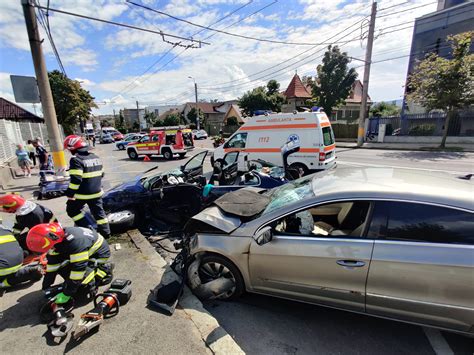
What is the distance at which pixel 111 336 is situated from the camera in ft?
7.11

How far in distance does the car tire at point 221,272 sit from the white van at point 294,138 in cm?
581

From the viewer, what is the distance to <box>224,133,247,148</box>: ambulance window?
30.1ft

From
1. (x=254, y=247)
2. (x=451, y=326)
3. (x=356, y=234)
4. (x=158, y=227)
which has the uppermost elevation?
(x=356, y=234)

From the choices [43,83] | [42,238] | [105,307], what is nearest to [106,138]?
[43,83]

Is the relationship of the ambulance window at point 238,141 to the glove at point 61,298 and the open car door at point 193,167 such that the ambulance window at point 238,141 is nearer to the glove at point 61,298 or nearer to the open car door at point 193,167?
the open car door at point 193,167

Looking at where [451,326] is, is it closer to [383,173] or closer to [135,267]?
[383,173]

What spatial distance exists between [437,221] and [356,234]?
1.99ft

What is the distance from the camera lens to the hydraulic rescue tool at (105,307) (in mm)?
2102

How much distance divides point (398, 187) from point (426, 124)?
69.1 ft

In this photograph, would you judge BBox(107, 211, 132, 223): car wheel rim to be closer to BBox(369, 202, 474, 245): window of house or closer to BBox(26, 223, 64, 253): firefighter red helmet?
BBox(26, 223, 64, 253): firefighter red helmet

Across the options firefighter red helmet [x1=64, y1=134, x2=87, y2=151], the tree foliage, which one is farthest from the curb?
the tree foliage

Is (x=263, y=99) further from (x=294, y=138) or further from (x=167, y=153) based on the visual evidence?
(x=294, y=138)

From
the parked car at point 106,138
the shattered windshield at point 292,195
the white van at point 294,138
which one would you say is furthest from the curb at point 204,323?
the parked car at point 106,138

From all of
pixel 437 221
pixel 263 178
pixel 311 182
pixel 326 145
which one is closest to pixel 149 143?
pixel 326 145
